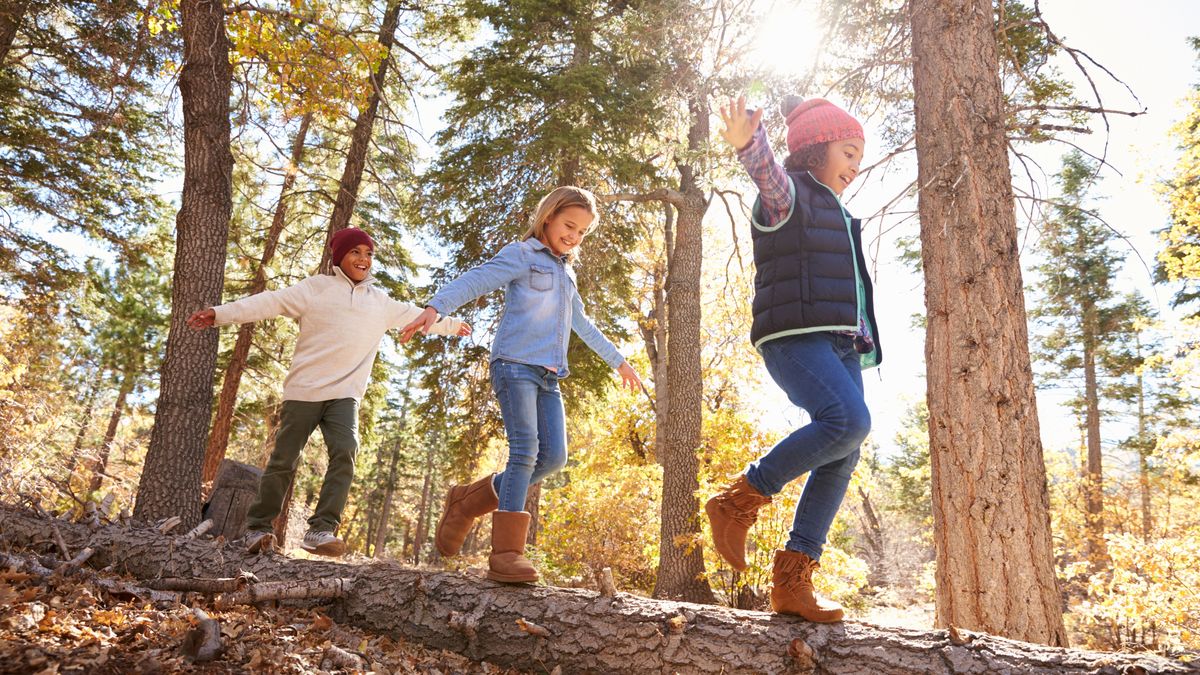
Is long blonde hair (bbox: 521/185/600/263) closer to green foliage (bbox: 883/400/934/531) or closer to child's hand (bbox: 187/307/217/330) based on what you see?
child's hand (bbox: 187/307/217/330)

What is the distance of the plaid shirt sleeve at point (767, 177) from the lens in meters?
2.72

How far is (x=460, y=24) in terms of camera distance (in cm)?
1118

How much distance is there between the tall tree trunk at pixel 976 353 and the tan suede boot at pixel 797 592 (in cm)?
93

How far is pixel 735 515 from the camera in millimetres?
2850

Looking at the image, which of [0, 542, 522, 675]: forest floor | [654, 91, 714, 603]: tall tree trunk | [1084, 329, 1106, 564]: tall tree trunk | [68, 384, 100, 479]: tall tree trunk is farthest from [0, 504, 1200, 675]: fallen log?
[1084, 329, 1106, 564]: tall tree trunk

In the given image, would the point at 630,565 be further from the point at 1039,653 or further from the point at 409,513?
the point at 409,513

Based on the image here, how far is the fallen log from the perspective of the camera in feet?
7.18

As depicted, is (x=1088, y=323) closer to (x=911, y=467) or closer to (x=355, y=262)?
(x=911, y=467)

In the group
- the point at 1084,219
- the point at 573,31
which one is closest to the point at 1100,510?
the point at 1084,219

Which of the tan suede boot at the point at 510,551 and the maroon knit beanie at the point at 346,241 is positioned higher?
the maroon knit beanie at the point at 346,241

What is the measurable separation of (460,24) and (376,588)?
1045 cm

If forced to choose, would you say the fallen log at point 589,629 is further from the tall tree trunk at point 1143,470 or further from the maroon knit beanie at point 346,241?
the tall tree trunk at point 1143,470

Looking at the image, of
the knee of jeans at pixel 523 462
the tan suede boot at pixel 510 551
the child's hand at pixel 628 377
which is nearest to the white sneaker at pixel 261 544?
the tan suede boot at pixel 510 551

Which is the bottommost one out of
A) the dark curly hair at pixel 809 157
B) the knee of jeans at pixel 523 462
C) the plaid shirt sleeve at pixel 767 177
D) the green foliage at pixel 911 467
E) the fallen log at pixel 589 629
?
Result: the fallen log at pixel 589 629
